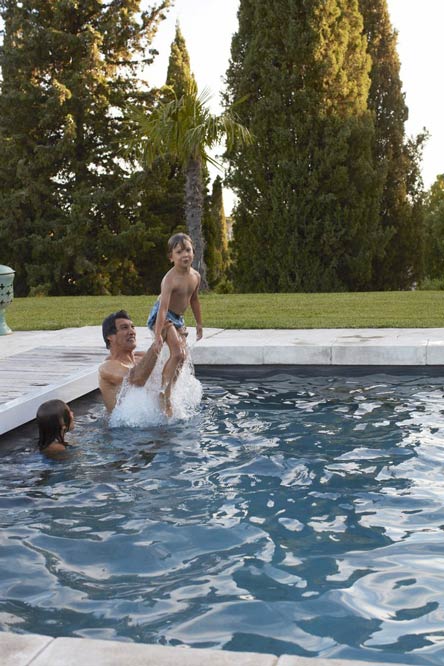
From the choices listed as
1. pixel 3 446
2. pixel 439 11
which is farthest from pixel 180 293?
pixel 439 11

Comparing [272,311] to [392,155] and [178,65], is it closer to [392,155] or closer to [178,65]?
[392,155]

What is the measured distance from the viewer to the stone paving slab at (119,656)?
2.34 metres

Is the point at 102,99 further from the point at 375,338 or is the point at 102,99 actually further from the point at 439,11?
the point at 375,338

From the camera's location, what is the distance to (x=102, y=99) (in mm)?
26016

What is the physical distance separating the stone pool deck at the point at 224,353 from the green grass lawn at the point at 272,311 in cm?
85

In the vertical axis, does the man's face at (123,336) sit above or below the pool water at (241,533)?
above

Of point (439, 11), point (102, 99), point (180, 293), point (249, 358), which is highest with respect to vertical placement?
point (439, 11)

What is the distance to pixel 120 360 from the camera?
255 inches

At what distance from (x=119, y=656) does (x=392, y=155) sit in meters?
23.6

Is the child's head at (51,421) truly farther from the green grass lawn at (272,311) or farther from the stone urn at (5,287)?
the green grass lawn at (272,311)

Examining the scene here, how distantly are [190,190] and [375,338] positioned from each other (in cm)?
1114

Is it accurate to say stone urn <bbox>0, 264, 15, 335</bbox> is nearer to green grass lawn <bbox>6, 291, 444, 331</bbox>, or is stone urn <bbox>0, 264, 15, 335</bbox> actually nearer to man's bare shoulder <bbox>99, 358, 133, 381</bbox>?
green grass lawn <bbox>6, 291, 444, 331</bbox>

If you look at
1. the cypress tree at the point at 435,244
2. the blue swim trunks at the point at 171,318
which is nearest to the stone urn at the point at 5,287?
the blue swim trunks at the point at 171,318

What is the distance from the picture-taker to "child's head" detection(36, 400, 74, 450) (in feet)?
18.7
